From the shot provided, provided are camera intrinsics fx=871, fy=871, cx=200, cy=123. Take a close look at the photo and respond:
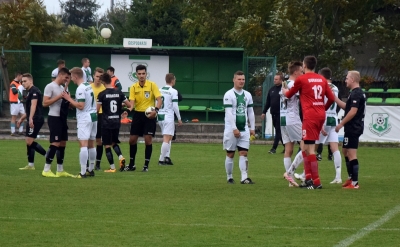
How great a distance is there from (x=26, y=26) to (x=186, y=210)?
3344 centimetres

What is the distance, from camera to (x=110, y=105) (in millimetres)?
17047

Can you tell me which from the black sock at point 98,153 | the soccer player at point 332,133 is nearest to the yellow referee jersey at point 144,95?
the black sock at point 98,153

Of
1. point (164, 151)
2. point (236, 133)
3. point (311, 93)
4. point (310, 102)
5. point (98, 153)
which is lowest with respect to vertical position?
point (164, 151)

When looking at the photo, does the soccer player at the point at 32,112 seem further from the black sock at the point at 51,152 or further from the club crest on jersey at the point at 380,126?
the club crest on jersey at the point at 380,126

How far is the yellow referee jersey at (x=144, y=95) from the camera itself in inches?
700

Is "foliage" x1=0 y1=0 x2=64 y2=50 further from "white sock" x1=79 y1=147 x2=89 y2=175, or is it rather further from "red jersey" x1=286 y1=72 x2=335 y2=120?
"red jersey" x1=286 y1=72 x2=335 y2=120

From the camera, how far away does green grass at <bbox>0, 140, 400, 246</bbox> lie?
9219 mm

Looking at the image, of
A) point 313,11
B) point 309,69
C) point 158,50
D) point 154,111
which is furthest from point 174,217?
point 313,11

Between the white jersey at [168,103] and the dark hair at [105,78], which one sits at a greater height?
the dark hair at [105,78]

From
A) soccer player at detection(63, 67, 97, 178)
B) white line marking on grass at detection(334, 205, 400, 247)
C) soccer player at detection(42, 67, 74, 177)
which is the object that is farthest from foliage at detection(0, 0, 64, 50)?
white line marking on grass at detection(334, 205, 400, 247)

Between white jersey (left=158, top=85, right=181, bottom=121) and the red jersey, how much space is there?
7.02 metres

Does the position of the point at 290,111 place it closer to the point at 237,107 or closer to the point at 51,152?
the point at 237,107

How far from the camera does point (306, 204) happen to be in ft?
39.3

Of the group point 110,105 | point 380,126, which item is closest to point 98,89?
point 110,105
